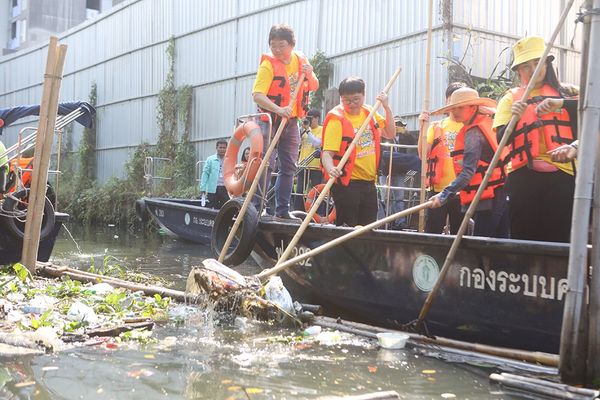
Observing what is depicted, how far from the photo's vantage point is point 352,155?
5.56 metres

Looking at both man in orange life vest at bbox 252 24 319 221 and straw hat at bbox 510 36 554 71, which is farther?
man in orange life vest at bbox 252 24 319 221

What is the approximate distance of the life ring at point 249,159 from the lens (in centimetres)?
638

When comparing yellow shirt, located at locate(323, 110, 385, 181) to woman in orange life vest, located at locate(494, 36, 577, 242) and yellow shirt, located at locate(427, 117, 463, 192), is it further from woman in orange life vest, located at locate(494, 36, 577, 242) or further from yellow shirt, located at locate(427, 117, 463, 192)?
woman in orange life vest, located at locate(494, 36, 577, 242)

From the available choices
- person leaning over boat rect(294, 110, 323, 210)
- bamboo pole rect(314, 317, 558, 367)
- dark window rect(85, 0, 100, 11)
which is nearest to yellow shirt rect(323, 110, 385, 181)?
bamboo pole rect(314, 317, 558, 367)

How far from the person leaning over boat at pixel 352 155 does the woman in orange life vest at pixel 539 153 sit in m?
1.42

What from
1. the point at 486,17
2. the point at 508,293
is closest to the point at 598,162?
the point at 508,293

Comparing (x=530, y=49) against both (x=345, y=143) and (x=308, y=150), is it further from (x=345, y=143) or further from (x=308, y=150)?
(x=308, y=150)

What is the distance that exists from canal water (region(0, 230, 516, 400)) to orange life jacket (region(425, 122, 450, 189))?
2075 millimetres

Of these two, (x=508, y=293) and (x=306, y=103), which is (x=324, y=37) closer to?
(x=306, y=103)

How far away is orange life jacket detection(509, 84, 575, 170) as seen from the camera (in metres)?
4.18

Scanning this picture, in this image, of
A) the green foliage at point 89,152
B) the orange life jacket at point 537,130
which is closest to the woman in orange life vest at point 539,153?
the orange life jacket at point 537,130

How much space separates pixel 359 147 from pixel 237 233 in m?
1.51

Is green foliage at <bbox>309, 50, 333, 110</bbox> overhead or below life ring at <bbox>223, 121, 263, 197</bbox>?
overhead

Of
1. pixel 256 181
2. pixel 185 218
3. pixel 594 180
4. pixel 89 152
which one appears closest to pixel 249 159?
pixel 256 181
